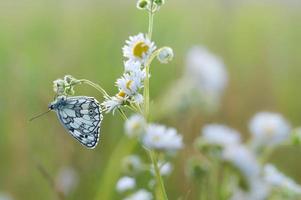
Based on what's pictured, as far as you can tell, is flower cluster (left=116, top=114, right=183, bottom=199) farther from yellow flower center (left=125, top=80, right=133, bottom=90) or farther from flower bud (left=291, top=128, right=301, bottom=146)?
flower bud (left=291, top=128, right=301, bottom=146)

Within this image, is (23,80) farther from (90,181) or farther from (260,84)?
(260,84)

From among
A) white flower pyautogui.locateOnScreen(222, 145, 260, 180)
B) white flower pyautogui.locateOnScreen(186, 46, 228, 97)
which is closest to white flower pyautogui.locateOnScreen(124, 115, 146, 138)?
white flower pyautogui.locateOnScreen(222, 145, 260, 180)

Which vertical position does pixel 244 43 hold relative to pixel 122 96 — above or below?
above

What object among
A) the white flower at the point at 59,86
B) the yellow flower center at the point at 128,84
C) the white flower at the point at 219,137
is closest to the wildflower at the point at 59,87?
the white flower at the point at 59,86

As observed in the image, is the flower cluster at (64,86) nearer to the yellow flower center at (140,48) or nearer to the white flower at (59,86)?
the white flower at (59,86)

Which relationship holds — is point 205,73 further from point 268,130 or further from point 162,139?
point 162,139

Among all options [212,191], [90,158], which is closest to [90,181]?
[90,158]
